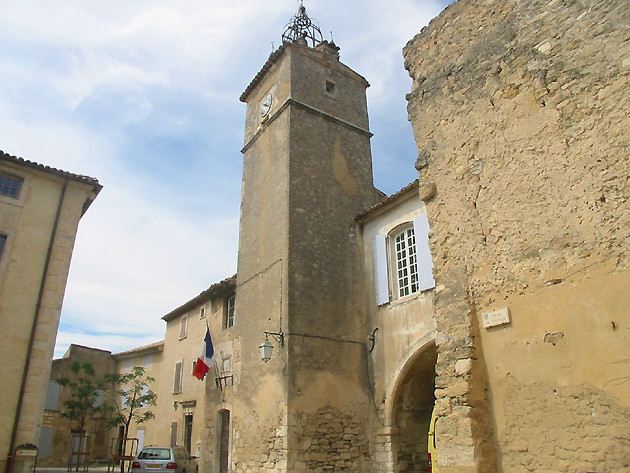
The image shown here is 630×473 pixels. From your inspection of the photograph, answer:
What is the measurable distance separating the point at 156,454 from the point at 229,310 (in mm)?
4939

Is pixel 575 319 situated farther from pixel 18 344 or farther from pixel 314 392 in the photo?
pixel 18 344

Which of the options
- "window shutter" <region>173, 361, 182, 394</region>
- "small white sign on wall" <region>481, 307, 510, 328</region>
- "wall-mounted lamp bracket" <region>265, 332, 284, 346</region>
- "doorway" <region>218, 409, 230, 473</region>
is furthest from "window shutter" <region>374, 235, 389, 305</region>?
"window shutter" <region>173, 361, 182, 394</region>

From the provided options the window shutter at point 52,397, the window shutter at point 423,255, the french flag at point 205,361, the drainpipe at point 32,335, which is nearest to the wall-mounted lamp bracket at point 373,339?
the window shutter at point 423,255

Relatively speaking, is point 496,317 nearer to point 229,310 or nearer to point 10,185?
point 10,185

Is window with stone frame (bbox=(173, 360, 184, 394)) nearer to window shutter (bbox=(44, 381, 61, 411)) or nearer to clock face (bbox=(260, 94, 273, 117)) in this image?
window shutter (bbox=(44, 381, 61, 411))

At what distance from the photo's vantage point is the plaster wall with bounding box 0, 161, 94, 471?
1109 cm

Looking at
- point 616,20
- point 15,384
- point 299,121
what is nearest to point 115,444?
point 15,384

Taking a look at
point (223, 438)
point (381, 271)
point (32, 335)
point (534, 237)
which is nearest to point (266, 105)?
point (381, 271)

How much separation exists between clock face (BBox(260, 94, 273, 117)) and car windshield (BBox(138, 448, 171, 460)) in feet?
36.3

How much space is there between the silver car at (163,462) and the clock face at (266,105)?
437 inches

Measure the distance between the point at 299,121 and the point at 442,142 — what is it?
9.02m

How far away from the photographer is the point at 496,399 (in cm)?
465

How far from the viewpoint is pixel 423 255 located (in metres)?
11.1

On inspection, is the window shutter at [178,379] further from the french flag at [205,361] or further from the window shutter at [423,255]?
the window shutter at [423,255]
